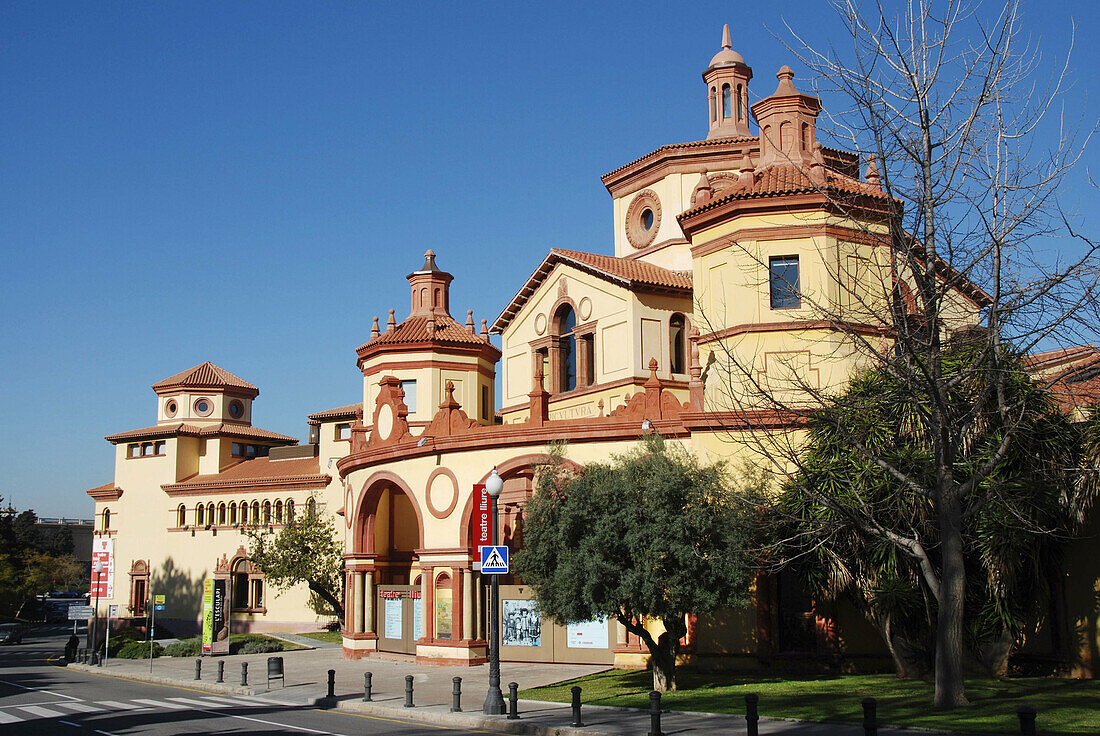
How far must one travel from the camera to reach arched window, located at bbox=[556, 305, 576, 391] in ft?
122

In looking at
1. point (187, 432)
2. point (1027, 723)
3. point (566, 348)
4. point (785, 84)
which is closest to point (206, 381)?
point (187, 432)

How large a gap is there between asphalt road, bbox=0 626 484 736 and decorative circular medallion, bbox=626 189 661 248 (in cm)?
2262

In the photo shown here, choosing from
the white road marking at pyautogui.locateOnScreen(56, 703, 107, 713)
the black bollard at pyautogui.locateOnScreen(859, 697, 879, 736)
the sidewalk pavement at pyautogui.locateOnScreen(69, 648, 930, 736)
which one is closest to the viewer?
the black bollard at pyautogui.locateOnScreen(859, 697, 879, 736)

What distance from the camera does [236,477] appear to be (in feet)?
199

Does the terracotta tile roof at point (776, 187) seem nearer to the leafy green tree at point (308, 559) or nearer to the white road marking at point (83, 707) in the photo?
the white road marking at point (83, 707)

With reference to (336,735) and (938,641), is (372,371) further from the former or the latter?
(938,641)

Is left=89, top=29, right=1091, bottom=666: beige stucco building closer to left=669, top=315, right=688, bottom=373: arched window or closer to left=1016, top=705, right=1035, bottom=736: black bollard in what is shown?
left=669, top=315, right=688, bottom=373: arched window

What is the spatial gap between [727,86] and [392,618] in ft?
84.9

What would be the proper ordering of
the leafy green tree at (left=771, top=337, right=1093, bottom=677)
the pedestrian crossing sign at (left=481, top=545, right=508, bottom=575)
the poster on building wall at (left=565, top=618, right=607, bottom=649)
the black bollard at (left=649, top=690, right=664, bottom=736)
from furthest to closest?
the poster on building wall at (left=565, top=618, right=607, bottom=649) < the pedestrian crossing sign at (left=481, top=545, right=508, bottom=575) < the leafy green tree at (left=771, top=337, right=1093, bottom=677) < the black bollard at (left=649, top=690, right=664, bottom=736)

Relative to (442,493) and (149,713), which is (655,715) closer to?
(149,713)

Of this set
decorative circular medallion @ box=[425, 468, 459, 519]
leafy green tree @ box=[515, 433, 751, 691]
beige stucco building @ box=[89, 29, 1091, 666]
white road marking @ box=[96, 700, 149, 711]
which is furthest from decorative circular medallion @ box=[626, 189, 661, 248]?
white road marking @ box=[96, 700, 149, 711]

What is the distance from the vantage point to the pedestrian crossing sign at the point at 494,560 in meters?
20.1

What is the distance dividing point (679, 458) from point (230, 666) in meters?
21.4

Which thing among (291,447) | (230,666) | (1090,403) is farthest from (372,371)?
(1090,403)
